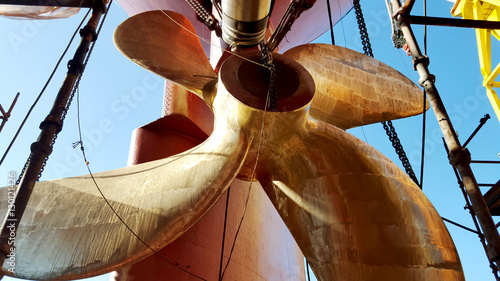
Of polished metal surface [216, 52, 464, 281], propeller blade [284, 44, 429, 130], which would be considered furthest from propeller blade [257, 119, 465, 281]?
propeller blade [284, 44, 429, 130]

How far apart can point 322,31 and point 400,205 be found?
784 centimetres

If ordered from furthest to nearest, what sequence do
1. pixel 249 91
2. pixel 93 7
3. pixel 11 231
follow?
pixel 93 7 < pixel 249 91 < pixel 11 231

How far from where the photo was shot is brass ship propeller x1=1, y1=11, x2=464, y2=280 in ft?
8.07

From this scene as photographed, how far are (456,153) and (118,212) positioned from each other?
2807 millimetres

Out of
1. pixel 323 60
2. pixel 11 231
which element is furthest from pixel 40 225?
pixel 323 60

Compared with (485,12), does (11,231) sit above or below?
below

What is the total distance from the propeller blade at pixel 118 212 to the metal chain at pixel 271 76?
38 centimetres

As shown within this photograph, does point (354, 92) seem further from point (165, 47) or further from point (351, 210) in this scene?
point (165, 47)

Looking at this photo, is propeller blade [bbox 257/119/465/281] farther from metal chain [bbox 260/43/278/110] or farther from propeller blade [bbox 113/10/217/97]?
propeller blade [bbox 113/10/217/97]

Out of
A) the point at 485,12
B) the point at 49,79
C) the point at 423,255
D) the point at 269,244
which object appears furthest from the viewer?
the point at 485,12

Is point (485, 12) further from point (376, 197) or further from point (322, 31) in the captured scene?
point (376, 197)

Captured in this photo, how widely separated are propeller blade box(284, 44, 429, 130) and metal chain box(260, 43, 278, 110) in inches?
32.1

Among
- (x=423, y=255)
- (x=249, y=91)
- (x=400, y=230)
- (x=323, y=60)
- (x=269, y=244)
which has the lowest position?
(x=423, y=255)

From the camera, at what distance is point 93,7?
3602 millimetres
